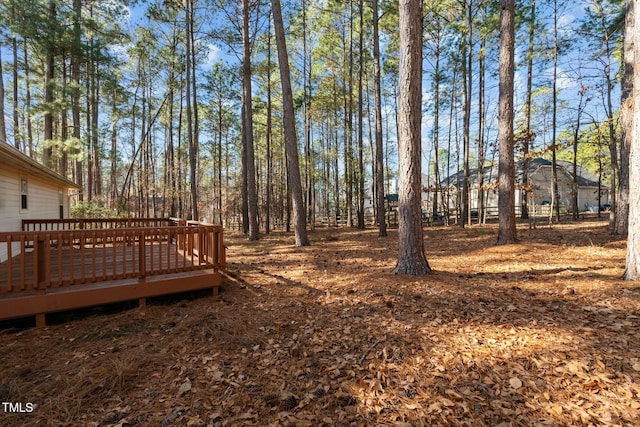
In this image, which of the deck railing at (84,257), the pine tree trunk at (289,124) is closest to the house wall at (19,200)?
the deck railing at (84,257)

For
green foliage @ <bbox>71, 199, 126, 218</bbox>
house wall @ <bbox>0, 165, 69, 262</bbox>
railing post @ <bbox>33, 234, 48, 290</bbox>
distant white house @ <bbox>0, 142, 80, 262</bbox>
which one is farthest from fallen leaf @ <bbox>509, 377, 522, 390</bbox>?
green foliage @ <bbox>71, 199, 126, 218</bbox>

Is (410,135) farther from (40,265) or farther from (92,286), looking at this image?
(40,265)

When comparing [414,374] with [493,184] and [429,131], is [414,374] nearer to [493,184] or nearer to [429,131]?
[493,184]

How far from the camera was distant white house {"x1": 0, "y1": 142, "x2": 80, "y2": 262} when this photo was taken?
6.19 m

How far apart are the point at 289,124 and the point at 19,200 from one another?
8.21 metres

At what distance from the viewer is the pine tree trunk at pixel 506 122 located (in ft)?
24.1

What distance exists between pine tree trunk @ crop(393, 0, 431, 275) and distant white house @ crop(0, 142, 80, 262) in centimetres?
723

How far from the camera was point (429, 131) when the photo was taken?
2275 cm

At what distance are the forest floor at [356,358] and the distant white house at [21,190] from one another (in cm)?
453

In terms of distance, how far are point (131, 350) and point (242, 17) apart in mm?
13641

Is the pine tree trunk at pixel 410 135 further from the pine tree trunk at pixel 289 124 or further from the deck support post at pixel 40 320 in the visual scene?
the deck support post at pixel 40 320

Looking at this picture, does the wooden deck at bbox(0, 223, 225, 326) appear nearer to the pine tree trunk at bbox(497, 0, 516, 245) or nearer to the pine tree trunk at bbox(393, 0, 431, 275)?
the pine tree trunk at bbox(393, 0, 431, 275)

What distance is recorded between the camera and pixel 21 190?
313 inches

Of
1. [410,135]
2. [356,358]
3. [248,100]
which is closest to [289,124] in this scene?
[248,100]
